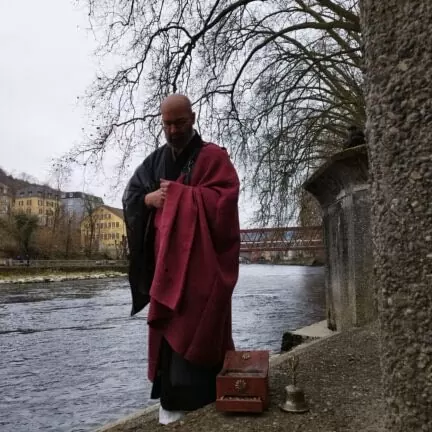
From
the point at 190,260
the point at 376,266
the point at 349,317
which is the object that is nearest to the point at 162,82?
the point at 349,317

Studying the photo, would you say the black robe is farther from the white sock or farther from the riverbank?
the riverbank

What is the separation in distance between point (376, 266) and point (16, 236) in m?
56.9

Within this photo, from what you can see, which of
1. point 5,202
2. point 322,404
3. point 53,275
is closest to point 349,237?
point 322,404

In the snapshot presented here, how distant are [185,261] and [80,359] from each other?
7.67m

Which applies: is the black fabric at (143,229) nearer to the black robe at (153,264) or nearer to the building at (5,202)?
the black robe at (153,264)

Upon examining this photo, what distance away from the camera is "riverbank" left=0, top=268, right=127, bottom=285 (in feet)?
140

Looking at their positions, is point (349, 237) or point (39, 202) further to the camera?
point (39, 202)

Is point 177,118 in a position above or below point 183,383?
above

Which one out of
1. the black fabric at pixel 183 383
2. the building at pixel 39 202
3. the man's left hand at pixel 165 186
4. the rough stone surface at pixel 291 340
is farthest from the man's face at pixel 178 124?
the building at pixel 39 202

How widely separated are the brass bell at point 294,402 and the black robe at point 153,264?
41cm

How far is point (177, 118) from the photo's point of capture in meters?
2.94

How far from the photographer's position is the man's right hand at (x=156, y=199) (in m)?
2.89

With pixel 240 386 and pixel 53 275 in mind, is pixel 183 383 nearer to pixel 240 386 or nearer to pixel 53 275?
pixel 240 386

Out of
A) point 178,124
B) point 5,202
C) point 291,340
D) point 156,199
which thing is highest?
point 5,202
